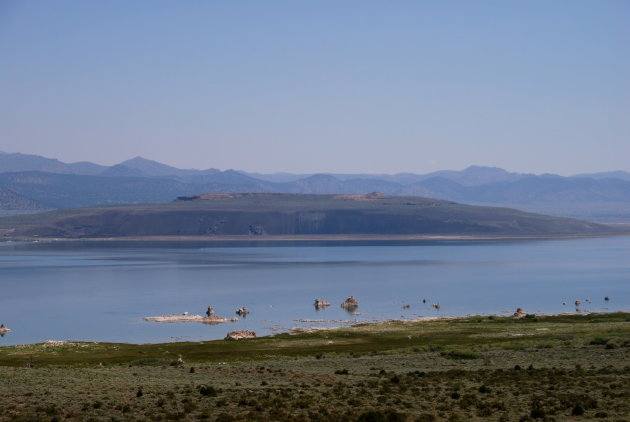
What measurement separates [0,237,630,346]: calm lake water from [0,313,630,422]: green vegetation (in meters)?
31.7

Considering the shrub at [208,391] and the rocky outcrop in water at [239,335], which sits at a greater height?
the shrub at [208,391]

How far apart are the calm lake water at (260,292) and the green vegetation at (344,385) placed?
1248 inches

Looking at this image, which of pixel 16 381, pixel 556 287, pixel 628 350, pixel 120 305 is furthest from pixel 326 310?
pixel 16 381

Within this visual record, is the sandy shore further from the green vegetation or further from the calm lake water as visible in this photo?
the green vegetation

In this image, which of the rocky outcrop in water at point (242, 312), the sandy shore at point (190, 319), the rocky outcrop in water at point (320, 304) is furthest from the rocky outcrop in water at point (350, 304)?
the sandy shore at point (190, 319)

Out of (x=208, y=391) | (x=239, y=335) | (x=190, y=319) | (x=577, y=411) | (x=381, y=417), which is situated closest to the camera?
(x=381, y=417)

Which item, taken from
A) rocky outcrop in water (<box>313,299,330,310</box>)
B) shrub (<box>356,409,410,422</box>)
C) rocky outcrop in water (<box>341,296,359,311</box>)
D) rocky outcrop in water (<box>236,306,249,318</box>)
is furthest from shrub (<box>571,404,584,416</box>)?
rocky outcrop in water (<box>313,299,330,310</box>)

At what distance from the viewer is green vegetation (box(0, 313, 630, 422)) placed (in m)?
27.8

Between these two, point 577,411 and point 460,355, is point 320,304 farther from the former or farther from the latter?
point 577,411

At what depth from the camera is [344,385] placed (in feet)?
110

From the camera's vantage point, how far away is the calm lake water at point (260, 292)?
8919cm

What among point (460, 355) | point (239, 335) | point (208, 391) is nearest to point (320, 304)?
point (239, 335)

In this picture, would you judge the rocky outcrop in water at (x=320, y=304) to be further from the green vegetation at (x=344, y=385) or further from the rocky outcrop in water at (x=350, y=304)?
the green vegetation at (x=344, y=385)

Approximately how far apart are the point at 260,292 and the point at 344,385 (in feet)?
315
